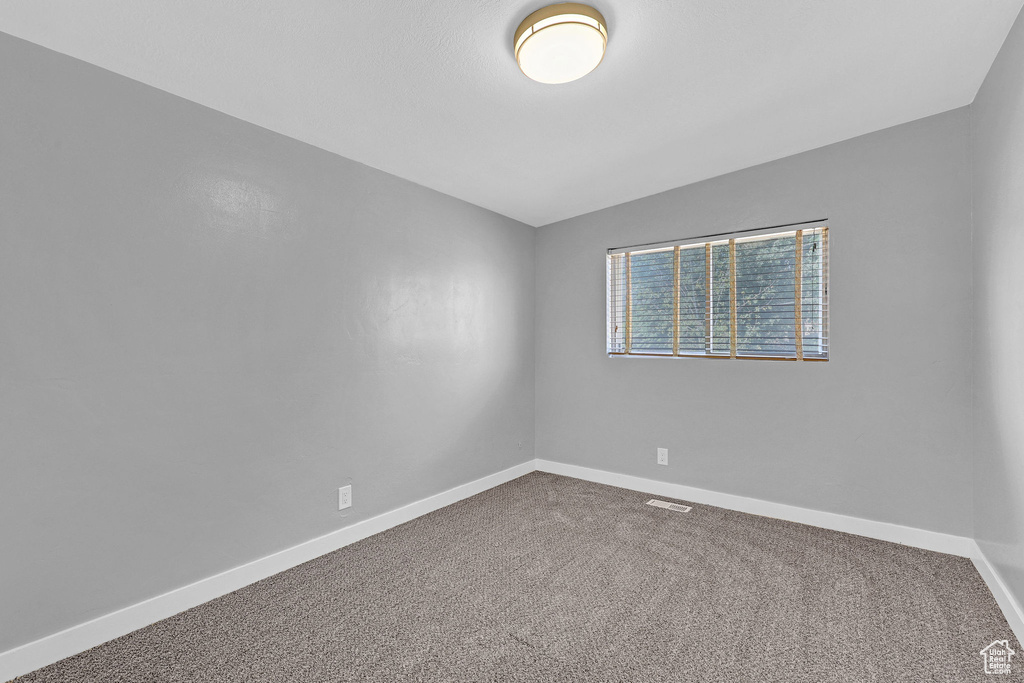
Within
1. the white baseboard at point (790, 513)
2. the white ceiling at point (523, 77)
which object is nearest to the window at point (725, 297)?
the white ceiling at point (523, 77)

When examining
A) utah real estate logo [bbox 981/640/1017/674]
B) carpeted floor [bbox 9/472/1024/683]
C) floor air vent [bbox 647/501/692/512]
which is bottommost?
carpeted floor [bbox 9/472/1024/683]

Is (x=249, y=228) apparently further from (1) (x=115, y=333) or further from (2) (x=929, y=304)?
(2) (x=929, y=304)

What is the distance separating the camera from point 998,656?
1727 mm

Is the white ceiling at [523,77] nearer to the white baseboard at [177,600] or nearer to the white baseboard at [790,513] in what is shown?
the white baseboard at [177,600]

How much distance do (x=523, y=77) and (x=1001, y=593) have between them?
9.96 ft

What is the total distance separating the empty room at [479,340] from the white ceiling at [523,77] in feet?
0.06

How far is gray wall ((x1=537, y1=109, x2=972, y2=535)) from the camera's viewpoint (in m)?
2.60

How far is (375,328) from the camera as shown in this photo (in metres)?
2.88

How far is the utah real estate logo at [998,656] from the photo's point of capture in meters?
1.66

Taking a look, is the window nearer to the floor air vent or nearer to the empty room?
the empty room

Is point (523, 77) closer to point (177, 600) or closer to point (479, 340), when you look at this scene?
point (479, 340)

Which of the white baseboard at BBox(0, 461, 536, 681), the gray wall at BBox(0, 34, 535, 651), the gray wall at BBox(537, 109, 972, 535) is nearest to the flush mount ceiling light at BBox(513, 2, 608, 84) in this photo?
the gray wall at BBox(0, 34, 535, 651)

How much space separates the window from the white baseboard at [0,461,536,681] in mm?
2141

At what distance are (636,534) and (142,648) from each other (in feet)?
7.90
